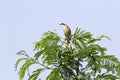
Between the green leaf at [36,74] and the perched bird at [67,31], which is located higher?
the perched bird at [67,31]

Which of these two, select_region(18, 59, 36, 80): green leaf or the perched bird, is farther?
the perched bird

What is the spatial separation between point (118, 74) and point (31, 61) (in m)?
2.41

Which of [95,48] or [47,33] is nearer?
[95,48]

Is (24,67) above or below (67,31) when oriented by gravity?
below

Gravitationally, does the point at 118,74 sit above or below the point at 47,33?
below

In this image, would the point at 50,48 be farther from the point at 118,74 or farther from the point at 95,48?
the point at 118,74

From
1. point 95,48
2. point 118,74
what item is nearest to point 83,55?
point 95,48

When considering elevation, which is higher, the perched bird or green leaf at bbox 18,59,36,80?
the perched bird

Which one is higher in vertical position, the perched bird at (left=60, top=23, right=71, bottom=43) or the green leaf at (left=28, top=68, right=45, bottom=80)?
the perched bird at (left=60, top=23, right=71, bottom=43)

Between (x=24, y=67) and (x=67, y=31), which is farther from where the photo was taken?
(x=67, y=31)

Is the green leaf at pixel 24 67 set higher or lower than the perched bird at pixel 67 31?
lower

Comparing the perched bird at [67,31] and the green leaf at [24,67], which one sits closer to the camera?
the green leaf at [24,67]

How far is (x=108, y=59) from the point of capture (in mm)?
11469

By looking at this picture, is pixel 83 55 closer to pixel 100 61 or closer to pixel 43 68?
pixel 100 61
